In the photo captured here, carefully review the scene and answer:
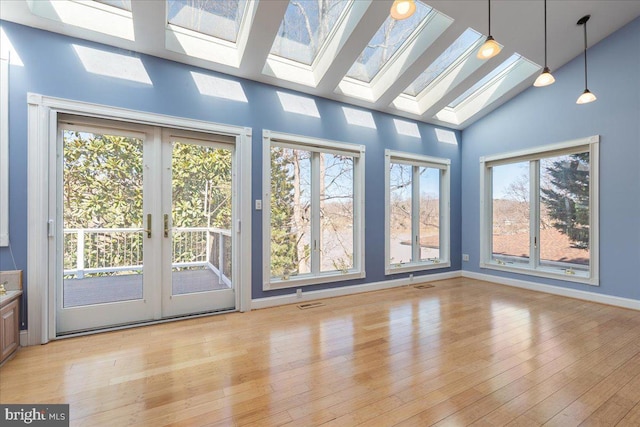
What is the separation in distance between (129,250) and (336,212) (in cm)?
271

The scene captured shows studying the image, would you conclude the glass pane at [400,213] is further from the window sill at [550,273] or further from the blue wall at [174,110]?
the window sill at [550,273]

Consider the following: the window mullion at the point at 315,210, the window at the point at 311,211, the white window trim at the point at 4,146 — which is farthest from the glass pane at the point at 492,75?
the white window trim at the point at 4,146

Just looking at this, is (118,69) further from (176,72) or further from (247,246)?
(247,246)

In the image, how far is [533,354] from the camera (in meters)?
2.47

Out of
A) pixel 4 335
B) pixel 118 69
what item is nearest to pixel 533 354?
pixel 4 335

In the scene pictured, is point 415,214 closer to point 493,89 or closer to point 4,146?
point 493,89

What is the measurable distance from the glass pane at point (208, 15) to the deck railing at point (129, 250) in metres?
2.26

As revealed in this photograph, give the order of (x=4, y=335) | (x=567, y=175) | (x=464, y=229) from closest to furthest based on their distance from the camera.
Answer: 1. (x=4, y=335)
2. (x=567, y=175)
3. (x=464, y=229)

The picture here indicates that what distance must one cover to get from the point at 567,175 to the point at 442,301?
9.08 ft

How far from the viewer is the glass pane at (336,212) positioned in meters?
4.34

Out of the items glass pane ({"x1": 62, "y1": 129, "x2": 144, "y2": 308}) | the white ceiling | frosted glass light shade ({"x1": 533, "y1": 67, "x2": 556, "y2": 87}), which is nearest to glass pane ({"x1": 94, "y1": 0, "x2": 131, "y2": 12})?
the white ceiling

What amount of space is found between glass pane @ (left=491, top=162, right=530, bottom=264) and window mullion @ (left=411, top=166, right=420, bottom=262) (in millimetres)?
1446

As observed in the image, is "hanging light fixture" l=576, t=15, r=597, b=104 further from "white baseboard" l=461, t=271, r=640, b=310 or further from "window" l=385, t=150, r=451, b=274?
"white baseboard" l=461, t=271, r=640, b=310

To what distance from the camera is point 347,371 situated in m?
2.20
